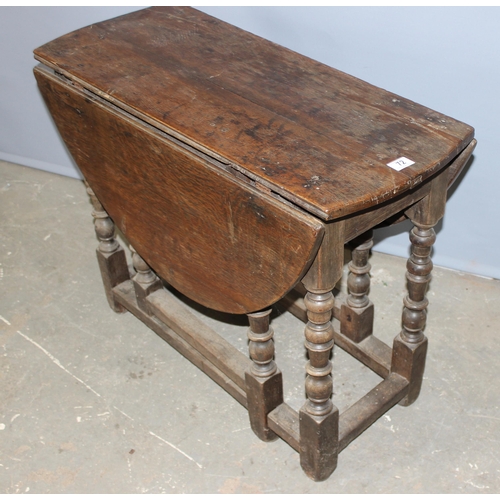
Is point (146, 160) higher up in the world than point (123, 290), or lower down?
higher up

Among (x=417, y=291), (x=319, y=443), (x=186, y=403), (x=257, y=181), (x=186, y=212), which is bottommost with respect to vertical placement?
(x=186, y=403)

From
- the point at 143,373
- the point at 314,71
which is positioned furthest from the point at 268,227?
the point at 143,373

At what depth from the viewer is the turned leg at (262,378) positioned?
2178 millimetres

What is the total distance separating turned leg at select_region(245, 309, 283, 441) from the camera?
2178mm

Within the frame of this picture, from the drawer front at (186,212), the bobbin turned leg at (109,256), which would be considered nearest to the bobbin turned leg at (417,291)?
the drawer front at (186,212)

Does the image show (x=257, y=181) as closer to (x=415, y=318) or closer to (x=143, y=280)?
(x=415, y=318)

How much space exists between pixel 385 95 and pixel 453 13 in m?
0.50

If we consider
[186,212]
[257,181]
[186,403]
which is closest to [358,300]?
[186,403]

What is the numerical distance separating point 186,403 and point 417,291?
32.6 inches

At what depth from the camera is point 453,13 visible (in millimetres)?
2414

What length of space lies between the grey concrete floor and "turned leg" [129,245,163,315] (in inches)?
6.9

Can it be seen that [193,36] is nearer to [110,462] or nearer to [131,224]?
[131,224]

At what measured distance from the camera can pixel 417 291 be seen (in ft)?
7.42

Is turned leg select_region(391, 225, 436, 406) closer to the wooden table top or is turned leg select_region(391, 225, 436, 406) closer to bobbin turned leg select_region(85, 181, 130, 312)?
the wooden table top
